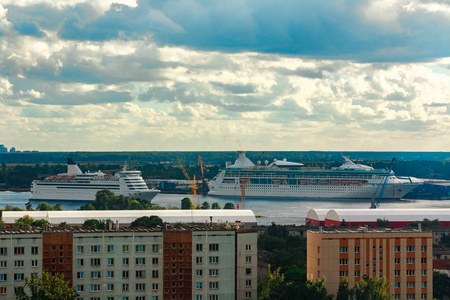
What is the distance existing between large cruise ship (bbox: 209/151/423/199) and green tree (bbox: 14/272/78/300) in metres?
83.2

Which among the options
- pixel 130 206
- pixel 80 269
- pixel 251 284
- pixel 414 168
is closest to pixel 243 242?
pixel 251 284

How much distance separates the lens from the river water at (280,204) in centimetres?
7869

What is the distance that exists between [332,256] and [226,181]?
88.9 metres

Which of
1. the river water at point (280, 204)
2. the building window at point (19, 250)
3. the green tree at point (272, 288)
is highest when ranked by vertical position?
the building window at point (19, 250)

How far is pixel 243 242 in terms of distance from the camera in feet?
93.3

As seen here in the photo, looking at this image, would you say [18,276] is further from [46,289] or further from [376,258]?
[376,258]

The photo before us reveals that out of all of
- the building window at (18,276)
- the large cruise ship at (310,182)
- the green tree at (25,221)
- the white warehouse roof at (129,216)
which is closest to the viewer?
the building window at (18,276)

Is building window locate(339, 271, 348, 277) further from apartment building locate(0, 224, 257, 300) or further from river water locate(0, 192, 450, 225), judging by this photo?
river water locate(0, 192, 450, 225)

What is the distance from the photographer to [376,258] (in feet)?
93.8

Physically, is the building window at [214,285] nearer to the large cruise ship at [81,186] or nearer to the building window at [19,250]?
the building window at [19,250]

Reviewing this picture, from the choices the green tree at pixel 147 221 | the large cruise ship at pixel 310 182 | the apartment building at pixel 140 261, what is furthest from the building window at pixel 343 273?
the large cruise ship at pixel 310 182

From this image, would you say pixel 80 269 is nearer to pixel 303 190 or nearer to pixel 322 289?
pixel 322 289

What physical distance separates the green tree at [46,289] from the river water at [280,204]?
138ft

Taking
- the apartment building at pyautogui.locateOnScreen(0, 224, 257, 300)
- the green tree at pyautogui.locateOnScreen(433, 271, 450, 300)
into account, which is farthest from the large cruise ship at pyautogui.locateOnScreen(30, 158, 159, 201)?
the apartment building at pyautogui.locateOnScreen(0, 224, 257, 300)
